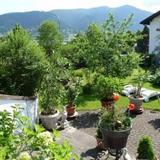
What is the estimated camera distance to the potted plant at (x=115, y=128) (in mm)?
10243

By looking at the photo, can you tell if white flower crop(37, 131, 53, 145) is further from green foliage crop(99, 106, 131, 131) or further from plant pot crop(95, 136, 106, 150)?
plant pot crop(95, 136, 106, 150)

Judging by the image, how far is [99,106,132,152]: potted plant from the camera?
10.2 m

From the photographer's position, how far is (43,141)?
3.86m

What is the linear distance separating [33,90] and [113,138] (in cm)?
677

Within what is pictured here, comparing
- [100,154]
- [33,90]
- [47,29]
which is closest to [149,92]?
[33,90]

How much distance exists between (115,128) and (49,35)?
2718 centimetres

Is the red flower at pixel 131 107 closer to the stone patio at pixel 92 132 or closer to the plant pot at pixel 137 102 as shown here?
the plant pot at pixel 137 102

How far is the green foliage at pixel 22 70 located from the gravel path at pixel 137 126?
2329mm

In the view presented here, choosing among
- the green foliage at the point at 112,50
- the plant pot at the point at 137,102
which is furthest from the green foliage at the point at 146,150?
the green foliage at the point at 112,50

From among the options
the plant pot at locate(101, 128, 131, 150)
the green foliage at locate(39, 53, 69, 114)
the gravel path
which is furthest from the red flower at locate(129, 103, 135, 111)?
the plant pot at locate(101, 128, 131, 150)

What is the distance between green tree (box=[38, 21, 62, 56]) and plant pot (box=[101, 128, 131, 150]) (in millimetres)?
24603

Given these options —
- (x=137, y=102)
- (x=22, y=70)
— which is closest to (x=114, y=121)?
(x=137, y=102)

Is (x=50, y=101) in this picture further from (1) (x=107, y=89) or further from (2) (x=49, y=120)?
(1) (x=107, y=89)

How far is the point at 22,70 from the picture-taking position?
16.4 metres
